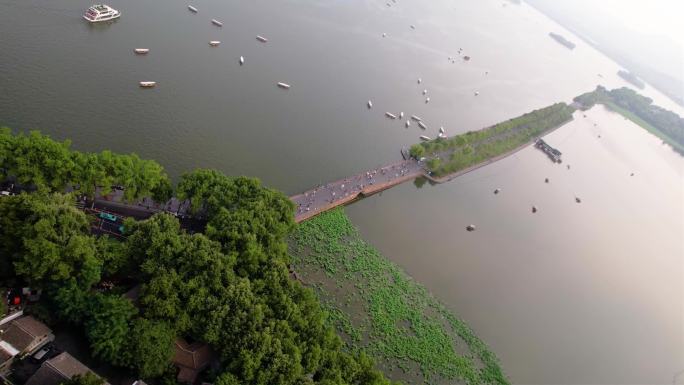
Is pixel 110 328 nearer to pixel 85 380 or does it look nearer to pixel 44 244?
pixel 85 380

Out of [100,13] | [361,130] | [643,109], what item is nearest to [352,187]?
[361,130]

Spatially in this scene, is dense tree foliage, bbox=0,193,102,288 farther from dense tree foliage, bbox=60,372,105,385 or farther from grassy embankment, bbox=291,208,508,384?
grassy embankment, bbox=291,208,508,384

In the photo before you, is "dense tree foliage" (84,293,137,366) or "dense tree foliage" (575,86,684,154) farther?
"dense tree foliage" (575,86,684,154)

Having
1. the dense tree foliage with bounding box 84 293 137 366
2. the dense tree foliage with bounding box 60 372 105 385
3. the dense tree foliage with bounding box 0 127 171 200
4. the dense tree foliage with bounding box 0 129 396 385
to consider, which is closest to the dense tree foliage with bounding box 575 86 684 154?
the dense tree foliage with bounding box 0 129 396 385

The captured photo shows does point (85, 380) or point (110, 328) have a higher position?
point (85, 380)

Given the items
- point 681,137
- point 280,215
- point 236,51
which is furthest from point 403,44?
point 280,215

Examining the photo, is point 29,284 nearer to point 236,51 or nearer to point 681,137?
point 236,51
